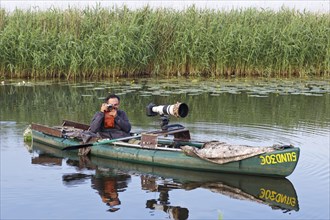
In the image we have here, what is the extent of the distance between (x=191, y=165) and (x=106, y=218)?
2.53 metres

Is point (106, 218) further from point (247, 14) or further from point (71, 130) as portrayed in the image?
point (247, 14)

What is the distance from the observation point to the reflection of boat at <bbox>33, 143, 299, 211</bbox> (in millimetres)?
9188

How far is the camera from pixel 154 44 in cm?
2317

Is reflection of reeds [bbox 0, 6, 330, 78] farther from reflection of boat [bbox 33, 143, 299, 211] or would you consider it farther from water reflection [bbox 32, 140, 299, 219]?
reflection of boat [bbox 33, 143, 299, 211]

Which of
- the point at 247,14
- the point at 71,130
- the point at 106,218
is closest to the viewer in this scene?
the point at 106,218

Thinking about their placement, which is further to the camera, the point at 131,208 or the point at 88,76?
the point at 88,76

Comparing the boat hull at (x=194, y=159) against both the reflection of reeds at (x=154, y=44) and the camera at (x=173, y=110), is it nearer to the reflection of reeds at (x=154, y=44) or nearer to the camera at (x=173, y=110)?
the camera at (x=173, y=110)

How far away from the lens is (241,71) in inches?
897

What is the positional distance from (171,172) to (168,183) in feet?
1.96

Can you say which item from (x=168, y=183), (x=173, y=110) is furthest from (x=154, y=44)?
(x=168, y=183)

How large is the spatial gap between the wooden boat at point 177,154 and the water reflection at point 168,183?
0.09 meters

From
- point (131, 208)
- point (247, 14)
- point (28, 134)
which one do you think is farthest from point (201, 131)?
point (247, 14)

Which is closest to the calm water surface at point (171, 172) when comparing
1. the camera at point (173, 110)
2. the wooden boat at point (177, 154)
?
the wooden boat at point (177, 154)

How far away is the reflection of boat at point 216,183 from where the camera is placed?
30.1 feet
